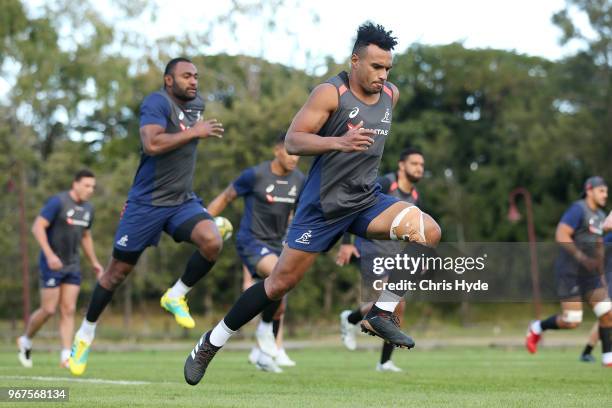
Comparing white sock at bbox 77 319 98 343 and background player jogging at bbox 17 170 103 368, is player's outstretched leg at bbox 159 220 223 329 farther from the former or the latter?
background player jogging at bbox 17 170 103 368

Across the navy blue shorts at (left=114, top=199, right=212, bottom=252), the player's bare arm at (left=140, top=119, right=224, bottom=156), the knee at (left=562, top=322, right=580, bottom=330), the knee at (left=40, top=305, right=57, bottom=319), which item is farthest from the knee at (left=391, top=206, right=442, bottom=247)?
the knee at (left=40, top=305, right=57, bottom=319)

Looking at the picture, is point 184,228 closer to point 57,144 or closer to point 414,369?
point 414,369

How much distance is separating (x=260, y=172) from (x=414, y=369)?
3627 mm

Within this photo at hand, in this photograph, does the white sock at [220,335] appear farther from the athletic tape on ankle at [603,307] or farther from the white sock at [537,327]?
the white sock at [537,327]

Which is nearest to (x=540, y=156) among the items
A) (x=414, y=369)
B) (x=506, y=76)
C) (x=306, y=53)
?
(x=506, y=76)

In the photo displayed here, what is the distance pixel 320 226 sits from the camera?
27.1 feet

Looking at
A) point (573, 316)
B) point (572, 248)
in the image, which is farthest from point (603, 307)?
point (572, 248)

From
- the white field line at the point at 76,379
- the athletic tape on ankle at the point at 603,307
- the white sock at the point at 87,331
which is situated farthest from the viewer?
the athletic tape on ankle at the point at 603,307

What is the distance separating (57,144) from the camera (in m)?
46.1

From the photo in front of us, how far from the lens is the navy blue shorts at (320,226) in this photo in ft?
27.0

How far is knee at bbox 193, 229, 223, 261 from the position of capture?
10438 millimetres

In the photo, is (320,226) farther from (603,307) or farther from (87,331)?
(603,307)

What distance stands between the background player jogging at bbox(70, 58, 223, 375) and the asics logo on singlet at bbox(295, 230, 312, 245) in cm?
236

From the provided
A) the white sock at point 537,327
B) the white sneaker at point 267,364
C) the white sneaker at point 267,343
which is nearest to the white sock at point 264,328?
the white sneaker at point 267,343
